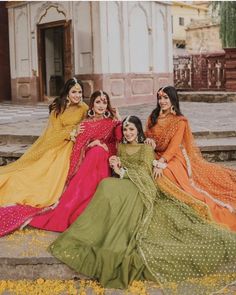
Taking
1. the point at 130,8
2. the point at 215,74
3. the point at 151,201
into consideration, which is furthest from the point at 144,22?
the point at 151,201

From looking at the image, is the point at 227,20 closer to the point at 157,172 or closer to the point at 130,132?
the point at 130,132

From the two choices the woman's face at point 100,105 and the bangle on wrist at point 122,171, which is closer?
the bangle on wrist at point 122,171

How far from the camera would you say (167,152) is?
3707 millimetres

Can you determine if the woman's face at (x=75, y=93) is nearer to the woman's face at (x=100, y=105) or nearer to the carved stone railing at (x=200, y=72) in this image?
the woman's face at (x=100, y=105)

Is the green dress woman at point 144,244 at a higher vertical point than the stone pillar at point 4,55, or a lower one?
lower

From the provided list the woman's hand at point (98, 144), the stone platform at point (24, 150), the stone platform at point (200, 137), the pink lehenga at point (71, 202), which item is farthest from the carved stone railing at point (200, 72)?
the pink lehenga at point (71, 202)

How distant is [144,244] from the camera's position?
114 inches

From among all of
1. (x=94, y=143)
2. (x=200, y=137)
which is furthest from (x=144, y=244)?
(x=200, y=137)

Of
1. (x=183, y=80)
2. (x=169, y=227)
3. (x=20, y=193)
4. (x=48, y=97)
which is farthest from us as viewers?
(x=183, y=80)

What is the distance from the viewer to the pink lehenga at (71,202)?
10.8 feet

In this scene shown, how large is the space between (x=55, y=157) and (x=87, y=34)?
20.6 feet

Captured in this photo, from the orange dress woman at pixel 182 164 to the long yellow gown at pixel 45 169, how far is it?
0.80 m

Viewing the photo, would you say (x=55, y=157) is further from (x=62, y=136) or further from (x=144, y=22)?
(x=144, y=22)

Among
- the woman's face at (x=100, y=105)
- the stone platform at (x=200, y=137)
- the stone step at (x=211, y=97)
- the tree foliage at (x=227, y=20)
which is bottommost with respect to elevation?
the stone platform at (x=200, y=137)
